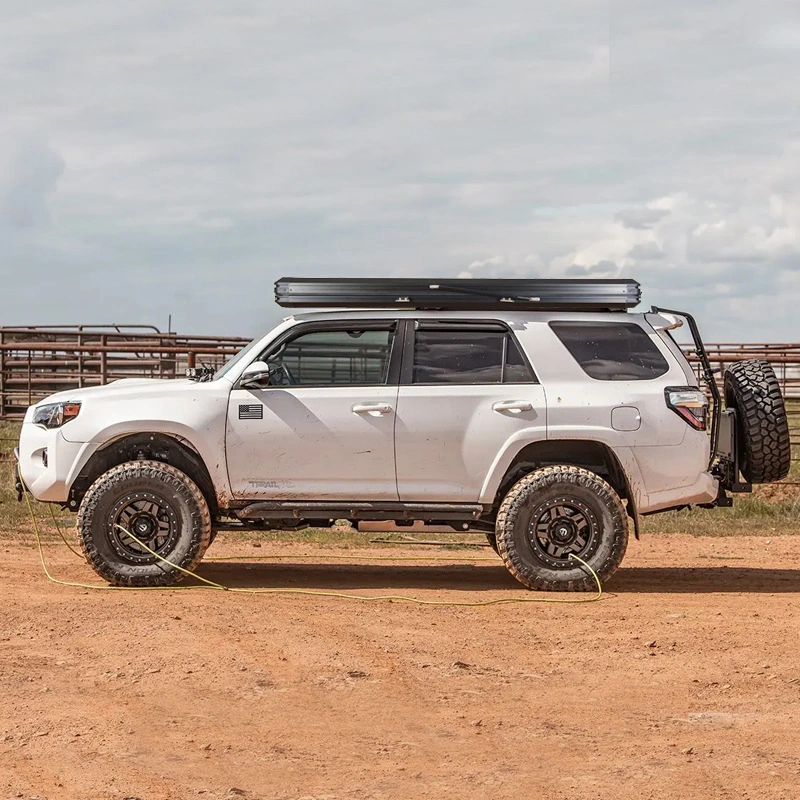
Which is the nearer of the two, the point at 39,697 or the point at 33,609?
the point at 39,697

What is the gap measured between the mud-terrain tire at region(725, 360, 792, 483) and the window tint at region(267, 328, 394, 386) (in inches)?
101

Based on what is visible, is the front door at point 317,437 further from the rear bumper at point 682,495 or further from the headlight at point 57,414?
the rear bumper at point 682,495

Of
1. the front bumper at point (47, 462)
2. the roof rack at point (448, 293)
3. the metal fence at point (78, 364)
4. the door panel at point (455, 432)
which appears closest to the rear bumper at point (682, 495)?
the door panel at point (455, 432)

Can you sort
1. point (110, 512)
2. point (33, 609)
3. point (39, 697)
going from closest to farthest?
point (39, 697) < point (33, 609) < point (110, 512)

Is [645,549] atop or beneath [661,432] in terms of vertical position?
beneath

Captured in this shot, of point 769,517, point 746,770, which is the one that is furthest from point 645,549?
point 746,770

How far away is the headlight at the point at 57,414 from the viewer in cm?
885

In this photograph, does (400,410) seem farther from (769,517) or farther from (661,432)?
(769,517)

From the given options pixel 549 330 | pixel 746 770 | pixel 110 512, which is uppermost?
pixel 549 330

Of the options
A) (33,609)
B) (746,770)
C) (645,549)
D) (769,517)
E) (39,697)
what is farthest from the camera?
(769,517)

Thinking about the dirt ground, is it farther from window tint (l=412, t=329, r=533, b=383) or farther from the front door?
window tint (l=412, t=329, r=533, b=383)

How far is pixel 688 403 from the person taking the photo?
8.73m

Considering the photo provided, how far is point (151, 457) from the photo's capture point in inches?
353

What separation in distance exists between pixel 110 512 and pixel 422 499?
214 centimetres
